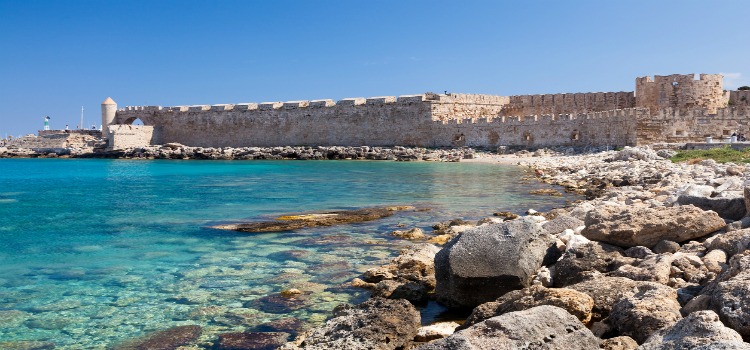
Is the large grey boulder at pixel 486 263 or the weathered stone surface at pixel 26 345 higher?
the large grey boulder at pixel 486 263

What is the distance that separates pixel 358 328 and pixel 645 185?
912cm

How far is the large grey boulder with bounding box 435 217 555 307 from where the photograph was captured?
4609mm

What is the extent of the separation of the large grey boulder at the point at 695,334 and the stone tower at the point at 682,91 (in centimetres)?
2580

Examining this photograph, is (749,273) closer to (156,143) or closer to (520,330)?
(520,330)

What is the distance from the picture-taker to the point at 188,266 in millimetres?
6414

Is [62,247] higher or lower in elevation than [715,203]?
lower

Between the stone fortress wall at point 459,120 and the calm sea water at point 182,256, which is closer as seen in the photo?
the calm sea water at point 182,256

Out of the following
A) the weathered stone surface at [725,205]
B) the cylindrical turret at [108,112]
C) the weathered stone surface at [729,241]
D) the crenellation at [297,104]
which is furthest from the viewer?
the cylindrical turret at [108,112]

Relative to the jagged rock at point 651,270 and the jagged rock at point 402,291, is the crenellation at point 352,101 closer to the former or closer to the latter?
the jagged rock at point 402,291

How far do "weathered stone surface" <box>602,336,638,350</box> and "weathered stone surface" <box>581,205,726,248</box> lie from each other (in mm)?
2181

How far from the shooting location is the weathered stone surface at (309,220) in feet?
28.1

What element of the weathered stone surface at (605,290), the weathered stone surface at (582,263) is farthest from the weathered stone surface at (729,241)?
the weathered stone surface at (605,290)

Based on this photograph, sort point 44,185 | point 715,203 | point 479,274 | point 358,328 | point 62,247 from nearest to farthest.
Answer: point 358,328, point 479,274, point 715,203, point 62,247, point 44,185

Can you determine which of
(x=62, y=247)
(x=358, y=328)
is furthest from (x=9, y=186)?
(x=358, y=328)
